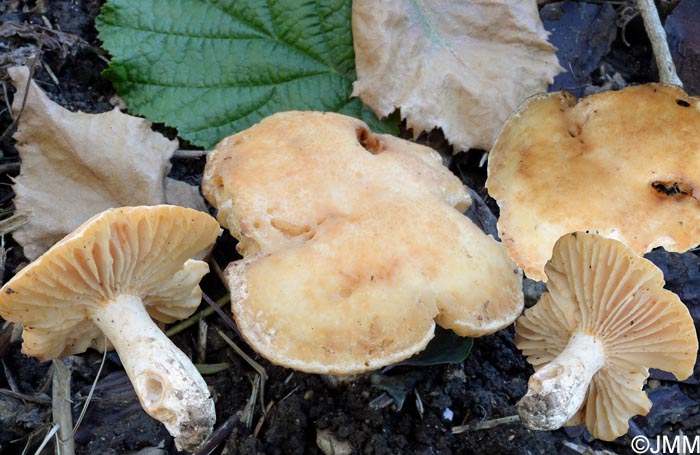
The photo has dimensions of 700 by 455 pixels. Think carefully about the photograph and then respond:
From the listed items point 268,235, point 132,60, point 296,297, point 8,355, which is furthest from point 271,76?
point 8,355

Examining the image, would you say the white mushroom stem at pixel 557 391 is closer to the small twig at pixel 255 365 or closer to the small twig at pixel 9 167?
the small twig at pixel 255 365

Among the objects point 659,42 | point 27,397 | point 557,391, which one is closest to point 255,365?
point 27,397

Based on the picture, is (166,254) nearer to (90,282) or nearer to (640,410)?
(90,282)

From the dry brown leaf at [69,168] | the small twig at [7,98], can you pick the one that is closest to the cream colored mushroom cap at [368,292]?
the dry brown leaf at [69,168]

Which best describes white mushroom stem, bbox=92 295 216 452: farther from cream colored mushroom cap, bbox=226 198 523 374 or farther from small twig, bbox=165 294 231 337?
small twig, bbox=165 294 231 337

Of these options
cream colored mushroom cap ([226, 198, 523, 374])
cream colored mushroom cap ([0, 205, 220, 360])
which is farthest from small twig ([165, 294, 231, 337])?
cream colored mushroom cap ([226, 198, 523, 374])

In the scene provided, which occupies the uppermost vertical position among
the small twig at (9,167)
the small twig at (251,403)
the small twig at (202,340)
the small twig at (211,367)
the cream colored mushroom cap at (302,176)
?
the cream colored mushroom cap at (302,176)
